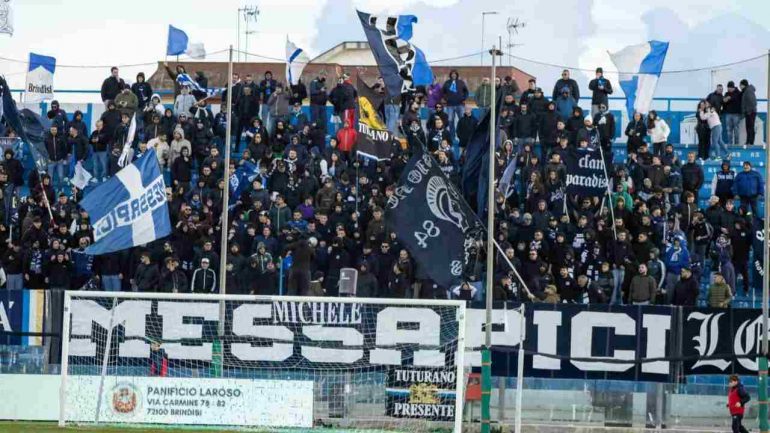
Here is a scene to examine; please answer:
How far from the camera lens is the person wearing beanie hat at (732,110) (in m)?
41.2

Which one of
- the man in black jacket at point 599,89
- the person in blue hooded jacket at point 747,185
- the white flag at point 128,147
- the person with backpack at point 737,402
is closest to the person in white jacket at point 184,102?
the white flag at point 128,147

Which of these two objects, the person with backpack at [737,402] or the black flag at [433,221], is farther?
the black flag at [433,221]

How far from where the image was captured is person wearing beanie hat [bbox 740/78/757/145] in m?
40.7

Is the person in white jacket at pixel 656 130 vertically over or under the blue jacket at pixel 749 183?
over

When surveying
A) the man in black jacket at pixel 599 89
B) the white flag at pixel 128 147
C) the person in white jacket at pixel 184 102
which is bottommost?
the white flag at pixel 128 147

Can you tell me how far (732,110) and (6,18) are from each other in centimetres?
2014

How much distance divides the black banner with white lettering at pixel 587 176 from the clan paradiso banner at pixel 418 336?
4892 mm

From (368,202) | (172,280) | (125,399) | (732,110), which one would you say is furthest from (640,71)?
(125,399)

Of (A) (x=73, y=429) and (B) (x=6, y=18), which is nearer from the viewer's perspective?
(A) (x=73, y=429)

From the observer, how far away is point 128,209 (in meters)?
33.3

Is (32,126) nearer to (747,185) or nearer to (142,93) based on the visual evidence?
(142,93)

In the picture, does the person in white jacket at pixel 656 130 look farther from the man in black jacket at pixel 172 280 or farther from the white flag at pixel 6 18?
the white flag at pixel 6 18

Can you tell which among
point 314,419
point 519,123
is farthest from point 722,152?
point 314,419

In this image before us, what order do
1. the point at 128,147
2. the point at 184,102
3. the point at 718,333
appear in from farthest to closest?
the point at 184,102 < the point at 128,147 < the point at 718,333
